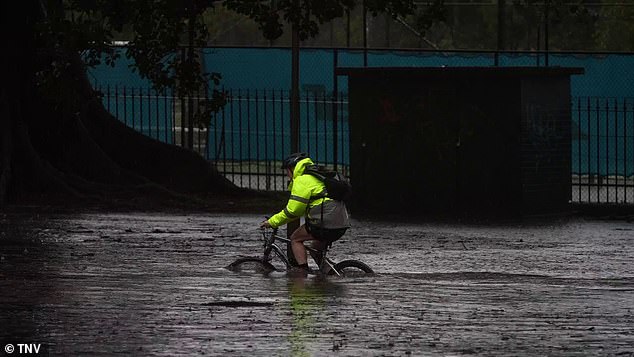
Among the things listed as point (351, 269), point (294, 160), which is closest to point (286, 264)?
point (351, 269)

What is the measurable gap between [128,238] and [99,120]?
22.8ft

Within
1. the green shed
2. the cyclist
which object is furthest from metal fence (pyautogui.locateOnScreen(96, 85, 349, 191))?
the cyclist

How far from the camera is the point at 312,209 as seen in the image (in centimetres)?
1600

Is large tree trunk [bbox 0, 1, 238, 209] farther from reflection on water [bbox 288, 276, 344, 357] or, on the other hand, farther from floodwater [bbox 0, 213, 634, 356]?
reflection on water [bbox 288, 276, 344, 357]

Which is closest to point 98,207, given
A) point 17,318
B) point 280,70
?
point 280,70

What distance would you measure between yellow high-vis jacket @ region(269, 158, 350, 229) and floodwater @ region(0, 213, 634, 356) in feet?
1.84

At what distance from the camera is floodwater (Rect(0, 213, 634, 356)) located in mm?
11461

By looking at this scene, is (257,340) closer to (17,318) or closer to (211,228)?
(17,318)

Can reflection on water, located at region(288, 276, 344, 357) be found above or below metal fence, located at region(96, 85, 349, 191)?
below

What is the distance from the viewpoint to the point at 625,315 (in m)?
13.3

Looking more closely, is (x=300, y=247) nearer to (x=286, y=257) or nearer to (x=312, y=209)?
(x=286, y=257)

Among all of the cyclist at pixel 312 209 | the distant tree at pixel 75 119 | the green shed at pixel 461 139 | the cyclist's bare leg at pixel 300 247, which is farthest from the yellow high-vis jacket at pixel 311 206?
the green shed at pixel 461 139

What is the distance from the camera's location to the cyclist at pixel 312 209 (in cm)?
1595

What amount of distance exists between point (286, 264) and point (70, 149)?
10.3 metres
